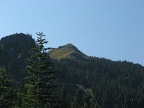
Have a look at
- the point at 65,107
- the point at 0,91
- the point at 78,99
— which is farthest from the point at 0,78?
the point at 78,99

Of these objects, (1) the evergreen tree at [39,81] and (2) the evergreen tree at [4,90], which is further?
(2) the evergreen tree at [4,90]

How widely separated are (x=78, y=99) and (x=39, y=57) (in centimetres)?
8629

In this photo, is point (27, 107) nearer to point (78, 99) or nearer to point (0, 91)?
point (0, 91)

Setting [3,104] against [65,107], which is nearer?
[3,104]

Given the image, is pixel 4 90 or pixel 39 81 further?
pixel 4 90

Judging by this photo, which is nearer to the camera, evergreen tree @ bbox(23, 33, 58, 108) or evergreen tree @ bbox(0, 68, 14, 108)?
evergreen tree @ bbox(23, 33, 58, 108)

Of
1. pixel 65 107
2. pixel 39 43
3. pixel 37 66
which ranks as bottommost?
pixel 65 107

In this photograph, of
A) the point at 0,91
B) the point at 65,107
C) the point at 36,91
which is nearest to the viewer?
the point at 36,91

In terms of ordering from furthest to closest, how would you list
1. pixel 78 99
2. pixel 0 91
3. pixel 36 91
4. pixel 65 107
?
pixel 78 99, pixel 65 107, pixel 0 91, pixel 36 91

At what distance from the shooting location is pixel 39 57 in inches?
1422

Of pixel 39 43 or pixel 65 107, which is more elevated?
pixel 39 43

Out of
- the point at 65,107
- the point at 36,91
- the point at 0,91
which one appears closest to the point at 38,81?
the point at 36,91

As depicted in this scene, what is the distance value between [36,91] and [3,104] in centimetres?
754

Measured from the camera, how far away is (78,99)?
120875mm
